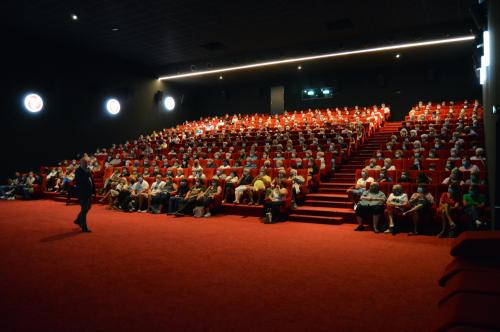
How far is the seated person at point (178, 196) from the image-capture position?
7297mm

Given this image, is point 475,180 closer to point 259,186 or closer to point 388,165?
point 388,165

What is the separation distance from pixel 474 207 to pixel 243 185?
160 inches

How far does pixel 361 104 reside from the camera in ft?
49.0

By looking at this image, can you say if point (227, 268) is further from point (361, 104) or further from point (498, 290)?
point (361, 104)

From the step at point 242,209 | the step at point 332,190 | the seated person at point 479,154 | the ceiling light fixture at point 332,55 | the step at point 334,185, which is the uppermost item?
the ceiling light fixture at point 332,55

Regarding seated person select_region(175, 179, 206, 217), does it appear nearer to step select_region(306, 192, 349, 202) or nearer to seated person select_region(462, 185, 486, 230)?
step select_region(306, 192, 349, 202)

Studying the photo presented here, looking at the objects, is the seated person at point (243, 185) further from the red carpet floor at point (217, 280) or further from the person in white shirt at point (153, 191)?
the red carpet floor at point (217, 280)

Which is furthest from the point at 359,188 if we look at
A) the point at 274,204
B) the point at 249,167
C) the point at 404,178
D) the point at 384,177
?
the point at 249,167

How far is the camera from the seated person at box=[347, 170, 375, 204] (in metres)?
6.25

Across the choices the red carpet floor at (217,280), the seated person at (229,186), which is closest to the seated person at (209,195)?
the seated person at (229,186)

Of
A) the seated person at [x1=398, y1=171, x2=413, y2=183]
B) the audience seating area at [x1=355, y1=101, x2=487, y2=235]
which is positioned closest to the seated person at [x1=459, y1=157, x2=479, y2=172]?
the audience seating area at [x1=355, y1=101, x2=487, y2=235]

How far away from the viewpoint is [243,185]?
7.45 metres

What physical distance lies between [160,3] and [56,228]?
6.09m

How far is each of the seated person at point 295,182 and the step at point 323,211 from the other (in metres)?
0.19
